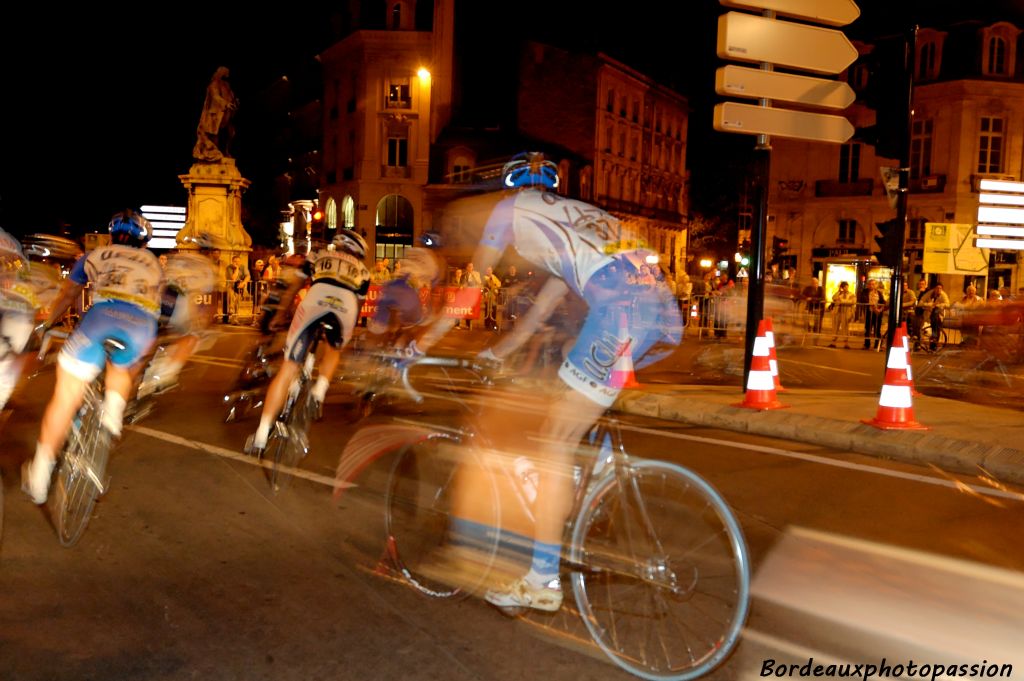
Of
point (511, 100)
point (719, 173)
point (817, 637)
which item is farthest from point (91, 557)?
point (719, 173)

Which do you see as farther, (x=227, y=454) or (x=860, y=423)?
(x=860, y=423)

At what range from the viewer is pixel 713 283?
25.8 metres

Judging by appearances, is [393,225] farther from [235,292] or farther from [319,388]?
[319,388]

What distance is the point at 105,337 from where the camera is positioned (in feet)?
17.9

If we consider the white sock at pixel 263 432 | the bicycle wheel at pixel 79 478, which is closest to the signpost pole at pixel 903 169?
the white sock at pixel 263 432

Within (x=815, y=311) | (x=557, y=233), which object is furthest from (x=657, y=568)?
(x=815, y=311)

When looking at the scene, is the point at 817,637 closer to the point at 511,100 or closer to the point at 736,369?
the point at 736,369

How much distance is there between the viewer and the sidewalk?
7678 millimetres

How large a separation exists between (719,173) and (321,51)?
36.0 m

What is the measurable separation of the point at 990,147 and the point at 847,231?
7197 millimetres

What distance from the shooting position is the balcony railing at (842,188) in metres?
44.8

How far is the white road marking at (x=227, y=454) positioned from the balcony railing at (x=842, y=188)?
1672 inches

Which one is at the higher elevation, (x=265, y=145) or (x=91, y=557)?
(x=265, y=145)

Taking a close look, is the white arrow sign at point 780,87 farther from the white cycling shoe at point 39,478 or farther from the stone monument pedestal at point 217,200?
the stone monument pedestal at point 217,200
